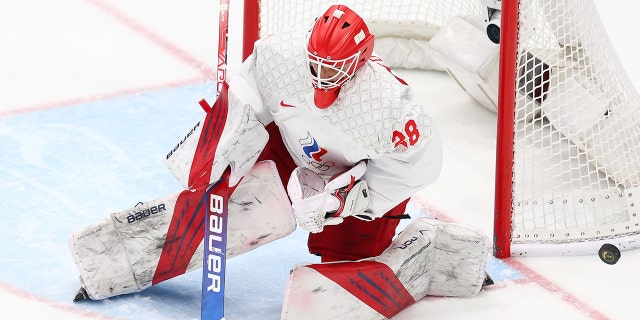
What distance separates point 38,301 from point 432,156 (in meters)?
1.24

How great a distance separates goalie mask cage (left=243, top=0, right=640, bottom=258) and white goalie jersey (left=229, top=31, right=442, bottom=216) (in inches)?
25.5

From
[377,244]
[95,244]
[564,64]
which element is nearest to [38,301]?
[95,244]

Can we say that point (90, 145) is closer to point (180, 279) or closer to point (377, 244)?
point (180, 279)

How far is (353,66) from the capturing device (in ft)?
12.5

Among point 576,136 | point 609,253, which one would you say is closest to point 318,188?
point 609,253

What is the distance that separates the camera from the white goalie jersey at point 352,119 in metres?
3.90

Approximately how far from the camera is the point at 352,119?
3.90 meters

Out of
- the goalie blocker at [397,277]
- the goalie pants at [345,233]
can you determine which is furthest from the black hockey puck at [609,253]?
the goalie pants at [345,233]

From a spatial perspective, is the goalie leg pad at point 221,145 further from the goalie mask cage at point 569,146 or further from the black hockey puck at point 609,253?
the black hockey puck at point 609,253

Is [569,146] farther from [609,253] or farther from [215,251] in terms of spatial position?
[215,251]

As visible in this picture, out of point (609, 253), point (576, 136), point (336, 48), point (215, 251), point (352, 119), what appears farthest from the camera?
point (576, 136)

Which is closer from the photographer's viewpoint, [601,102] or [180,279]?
[180,279]

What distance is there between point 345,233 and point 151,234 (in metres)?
0.57

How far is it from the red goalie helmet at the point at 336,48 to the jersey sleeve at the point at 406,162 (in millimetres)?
213
